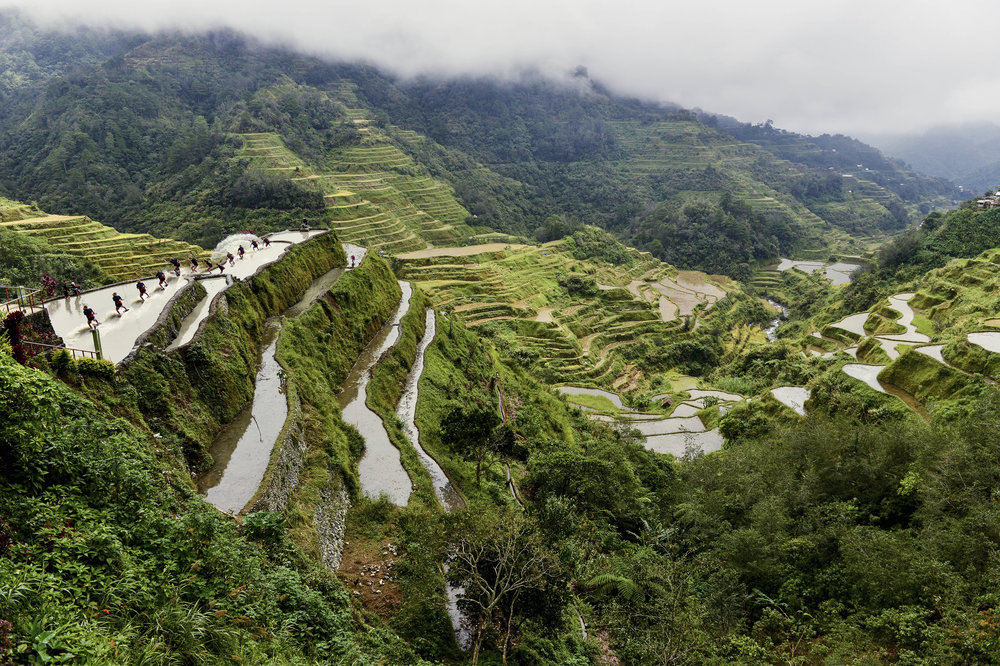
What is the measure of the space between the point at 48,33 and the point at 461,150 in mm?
136049

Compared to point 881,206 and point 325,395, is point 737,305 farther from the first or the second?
point 881,206

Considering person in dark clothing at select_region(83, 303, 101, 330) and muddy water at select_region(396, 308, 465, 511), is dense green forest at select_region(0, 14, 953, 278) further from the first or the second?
person in dark clothing at select_region(83, 303, 101, 330)

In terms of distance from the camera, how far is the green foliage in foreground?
5.28 m

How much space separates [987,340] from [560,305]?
41.0 meters

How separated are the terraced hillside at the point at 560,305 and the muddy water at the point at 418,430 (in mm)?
14498

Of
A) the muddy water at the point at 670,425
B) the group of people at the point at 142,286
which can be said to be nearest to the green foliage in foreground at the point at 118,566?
the group of people at the point at 142,286

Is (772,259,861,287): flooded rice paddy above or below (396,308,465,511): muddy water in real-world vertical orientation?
below

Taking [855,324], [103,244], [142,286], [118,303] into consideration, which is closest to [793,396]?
[855,324]

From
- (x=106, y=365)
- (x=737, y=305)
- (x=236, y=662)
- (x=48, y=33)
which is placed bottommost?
(x=737, y=305)

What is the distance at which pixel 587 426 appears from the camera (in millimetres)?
35000

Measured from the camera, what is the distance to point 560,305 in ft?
206

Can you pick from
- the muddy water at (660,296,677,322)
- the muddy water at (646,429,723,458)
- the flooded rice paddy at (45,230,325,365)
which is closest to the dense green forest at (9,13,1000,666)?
the muddy water at (646,429,723,458)

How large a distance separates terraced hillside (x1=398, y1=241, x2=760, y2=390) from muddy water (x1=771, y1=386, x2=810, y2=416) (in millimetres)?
19135

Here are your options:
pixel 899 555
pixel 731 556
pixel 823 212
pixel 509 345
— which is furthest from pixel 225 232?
pixel 823 212
